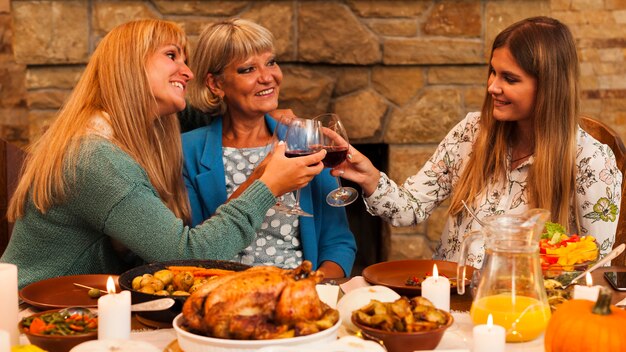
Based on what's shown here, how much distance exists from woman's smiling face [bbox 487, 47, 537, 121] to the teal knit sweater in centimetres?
70

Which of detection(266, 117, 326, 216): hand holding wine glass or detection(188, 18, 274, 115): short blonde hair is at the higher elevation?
detection(188, 18, 274, 115): short blonde hair

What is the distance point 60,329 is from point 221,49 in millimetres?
1289

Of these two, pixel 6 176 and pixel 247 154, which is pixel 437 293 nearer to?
pixel 247 154

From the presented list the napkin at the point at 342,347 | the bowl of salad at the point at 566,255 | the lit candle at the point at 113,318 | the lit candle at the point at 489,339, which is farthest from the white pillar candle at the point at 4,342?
the bowl of salad at the point at 566,255

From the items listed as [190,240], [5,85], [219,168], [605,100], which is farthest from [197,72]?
[605,100]

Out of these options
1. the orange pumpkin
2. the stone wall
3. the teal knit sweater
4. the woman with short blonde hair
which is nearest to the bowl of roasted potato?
Result: the orange pumpkin

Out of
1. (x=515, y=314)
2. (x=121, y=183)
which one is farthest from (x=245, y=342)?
(x=121, y=183)

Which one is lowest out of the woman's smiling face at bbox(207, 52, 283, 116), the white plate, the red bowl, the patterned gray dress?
the patterned gray dress

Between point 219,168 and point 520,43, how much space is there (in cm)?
89

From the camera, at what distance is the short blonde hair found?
2.37 metres

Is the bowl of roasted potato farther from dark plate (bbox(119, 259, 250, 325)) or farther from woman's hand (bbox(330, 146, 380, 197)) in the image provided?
woman's hand (bbox(330, 146, 380, 197))

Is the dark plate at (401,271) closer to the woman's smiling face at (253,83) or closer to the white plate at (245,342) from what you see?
the white plate at (245,342)

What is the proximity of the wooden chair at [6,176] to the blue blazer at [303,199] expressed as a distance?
18.2 inches

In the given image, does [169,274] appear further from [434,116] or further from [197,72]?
[434,116]
